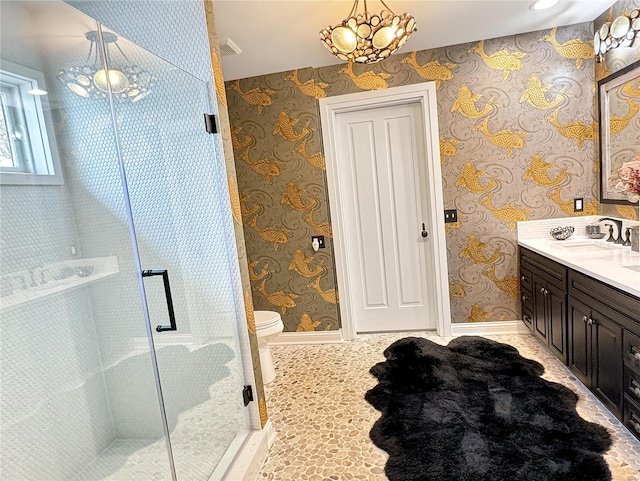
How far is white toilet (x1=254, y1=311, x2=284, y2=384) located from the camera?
2.70m

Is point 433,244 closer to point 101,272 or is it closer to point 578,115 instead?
point 578,115

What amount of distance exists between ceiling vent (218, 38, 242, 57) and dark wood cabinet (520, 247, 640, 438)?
8.65 ft

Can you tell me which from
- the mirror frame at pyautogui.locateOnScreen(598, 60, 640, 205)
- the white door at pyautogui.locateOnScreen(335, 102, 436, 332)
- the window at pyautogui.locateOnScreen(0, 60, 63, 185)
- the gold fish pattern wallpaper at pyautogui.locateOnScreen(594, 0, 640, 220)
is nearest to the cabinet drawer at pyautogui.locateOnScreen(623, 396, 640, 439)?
the gold fish pattern wallpaper at pyautogui.locateOnScreen(594, 0, 640, 220)

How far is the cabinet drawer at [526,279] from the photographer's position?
9.33ft

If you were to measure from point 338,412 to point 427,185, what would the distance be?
6.49ft

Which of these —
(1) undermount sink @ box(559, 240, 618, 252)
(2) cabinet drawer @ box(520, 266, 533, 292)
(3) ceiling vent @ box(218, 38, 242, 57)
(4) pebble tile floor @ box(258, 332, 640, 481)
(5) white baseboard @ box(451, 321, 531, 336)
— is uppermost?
(3) ceiling vent @ box(218, 38, 242, 57)

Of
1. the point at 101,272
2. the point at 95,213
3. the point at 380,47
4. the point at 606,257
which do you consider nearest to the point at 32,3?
the point at 95,213

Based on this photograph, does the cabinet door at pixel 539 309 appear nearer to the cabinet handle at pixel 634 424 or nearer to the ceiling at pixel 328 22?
the cabinet handle at pixel 634 424

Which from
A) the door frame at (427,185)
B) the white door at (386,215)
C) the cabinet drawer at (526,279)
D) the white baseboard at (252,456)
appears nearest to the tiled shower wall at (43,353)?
the white baseboard at (252,456)

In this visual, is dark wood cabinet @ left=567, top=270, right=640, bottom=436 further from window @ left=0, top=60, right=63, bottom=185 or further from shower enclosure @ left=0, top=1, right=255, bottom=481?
window @ left=0, top=60, right=63, bottom=185

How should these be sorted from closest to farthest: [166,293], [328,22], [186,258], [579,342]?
1. [166,293]
2. [186,258]
3. [579,342]
4. [328,22]

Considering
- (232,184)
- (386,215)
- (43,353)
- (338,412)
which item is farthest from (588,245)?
(43,353)

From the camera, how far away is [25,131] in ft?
5.37

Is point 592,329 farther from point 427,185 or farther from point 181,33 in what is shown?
point 181,33
